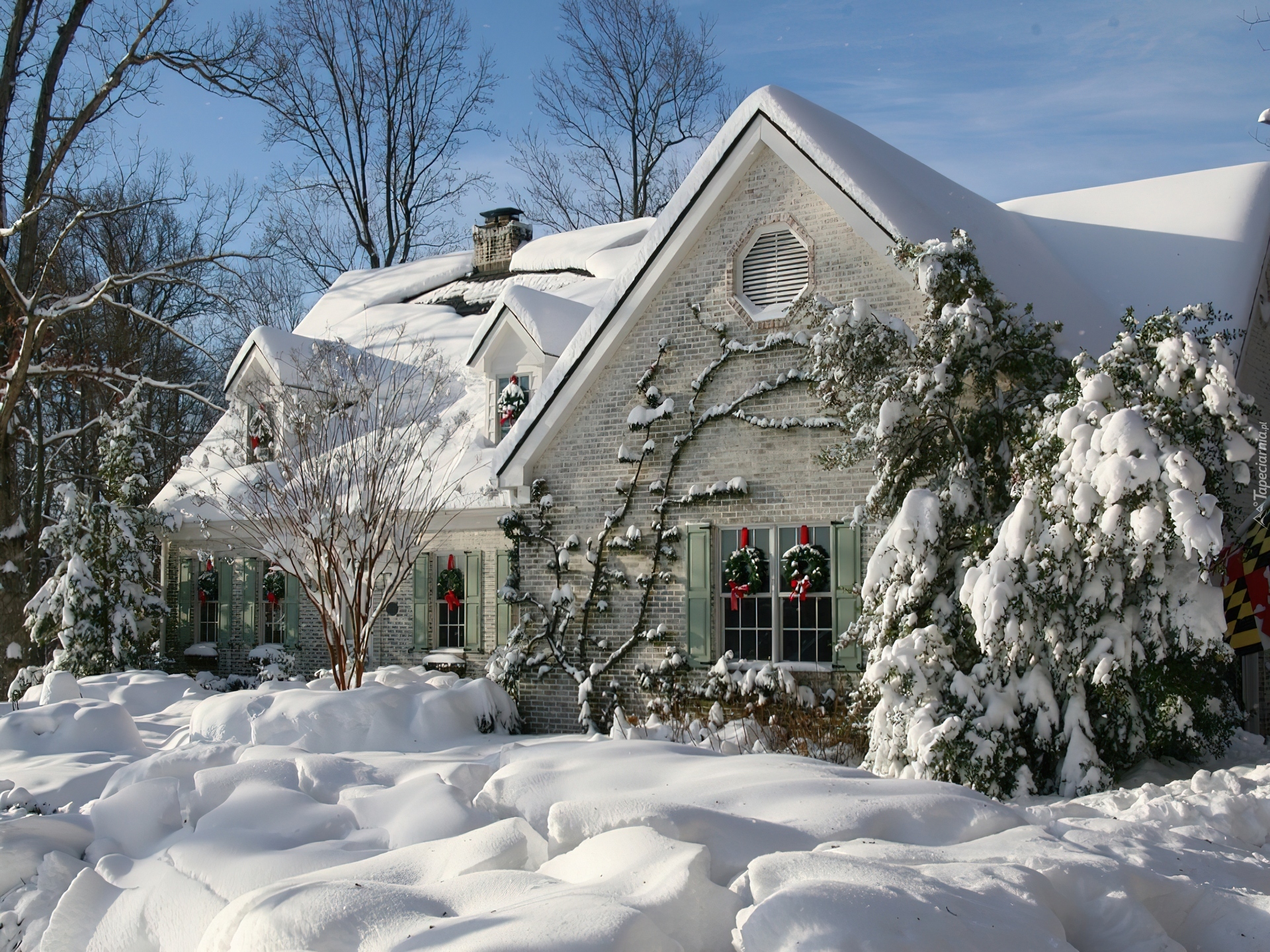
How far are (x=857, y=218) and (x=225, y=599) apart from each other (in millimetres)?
12561

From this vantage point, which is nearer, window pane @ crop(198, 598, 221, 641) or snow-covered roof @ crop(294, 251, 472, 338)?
window pane @ crop(198, 598, 221, 641)

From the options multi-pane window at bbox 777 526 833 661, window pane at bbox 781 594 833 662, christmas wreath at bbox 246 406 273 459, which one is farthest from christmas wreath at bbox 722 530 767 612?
christmas wreath at bbox 246 406 273 459

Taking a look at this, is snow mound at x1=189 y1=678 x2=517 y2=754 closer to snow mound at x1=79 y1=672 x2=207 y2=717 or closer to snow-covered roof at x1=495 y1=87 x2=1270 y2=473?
snow-covered roof at x1=495 y1=87 x2=1270 y2=473

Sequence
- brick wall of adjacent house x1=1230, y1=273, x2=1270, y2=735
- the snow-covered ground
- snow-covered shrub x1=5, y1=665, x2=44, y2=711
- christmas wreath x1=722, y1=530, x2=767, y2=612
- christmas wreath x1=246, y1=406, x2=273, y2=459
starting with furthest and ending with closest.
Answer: christmas wreath x1=246, y1=406, x2=273, y2=459, snow-covered shrub x1=5, y1=665, x2=44, y2=711, christmas wreath x1=722, y1=530, x2=767, y2=612, brick wall of adjacent house x1=1230, y1=273, x2=1270, y2=735, the snow-covered ground

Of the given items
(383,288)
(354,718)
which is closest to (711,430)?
(354,718)

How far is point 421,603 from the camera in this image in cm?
1609

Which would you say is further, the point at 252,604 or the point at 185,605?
the point at 185,605

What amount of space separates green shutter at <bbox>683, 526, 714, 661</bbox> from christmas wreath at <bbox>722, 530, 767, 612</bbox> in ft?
1.02

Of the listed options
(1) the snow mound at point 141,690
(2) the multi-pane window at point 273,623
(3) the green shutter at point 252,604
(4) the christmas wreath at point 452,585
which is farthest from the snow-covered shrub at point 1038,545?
(3) the green shutter at point 252,604

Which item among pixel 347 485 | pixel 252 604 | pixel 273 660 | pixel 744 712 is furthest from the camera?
pixel 252 604

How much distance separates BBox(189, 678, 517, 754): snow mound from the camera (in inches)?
437

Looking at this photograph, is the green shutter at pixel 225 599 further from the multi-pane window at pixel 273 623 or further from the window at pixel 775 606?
the window at pixel 775 606

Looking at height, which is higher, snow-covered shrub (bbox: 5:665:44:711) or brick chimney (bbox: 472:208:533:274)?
brick chimney (bbox: 472:208:533:274)

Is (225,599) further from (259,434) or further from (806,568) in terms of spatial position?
(806,568)
